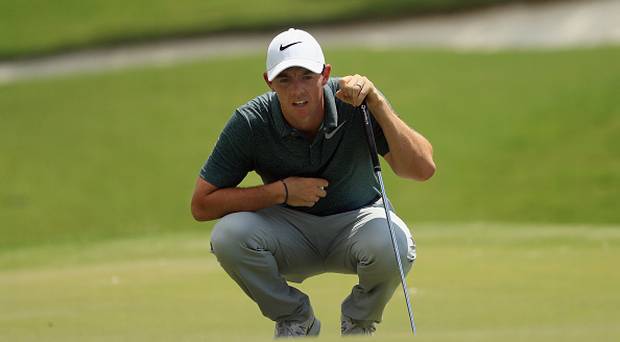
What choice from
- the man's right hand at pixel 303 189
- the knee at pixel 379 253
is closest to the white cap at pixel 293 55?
the man's right hand at pixel 303 189

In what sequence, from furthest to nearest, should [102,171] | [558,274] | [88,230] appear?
[102,171] → [88,230] → [558,274]

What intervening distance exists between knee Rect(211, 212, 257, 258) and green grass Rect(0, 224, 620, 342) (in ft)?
0.99

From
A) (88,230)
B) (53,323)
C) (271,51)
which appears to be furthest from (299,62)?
(88,230)

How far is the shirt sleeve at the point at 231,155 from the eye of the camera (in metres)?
4.47

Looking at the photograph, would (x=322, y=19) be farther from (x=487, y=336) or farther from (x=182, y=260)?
(x=487, y=336)

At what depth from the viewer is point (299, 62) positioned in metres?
4.26

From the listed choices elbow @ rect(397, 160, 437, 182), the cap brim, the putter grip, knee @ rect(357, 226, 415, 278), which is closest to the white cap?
the cap brim

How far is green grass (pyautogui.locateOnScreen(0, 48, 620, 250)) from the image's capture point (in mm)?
13672

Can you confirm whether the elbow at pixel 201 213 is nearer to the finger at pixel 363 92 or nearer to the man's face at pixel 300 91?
the man's face at pixel 300 91

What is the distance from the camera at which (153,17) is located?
22859 millimetres

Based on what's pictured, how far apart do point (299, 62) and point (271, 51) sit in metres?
A: 0.14

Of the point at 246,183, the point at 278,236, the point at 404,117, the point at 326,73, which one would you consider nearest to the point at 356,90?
the point at 326,73

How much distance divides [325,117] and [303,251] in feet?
1.72

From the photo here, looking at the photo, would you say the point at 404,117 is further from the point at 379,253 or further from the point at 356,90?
the point at 356,90
